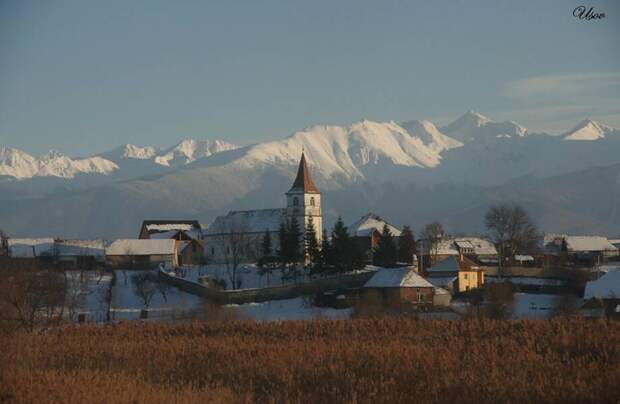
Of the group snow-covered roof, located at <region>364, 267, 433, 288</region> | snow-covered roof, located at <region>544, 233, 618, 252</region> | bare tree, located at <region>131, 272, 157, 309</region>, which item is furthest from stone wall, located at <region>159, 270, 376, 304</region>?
snow-covered roof, located at <region>544, 233, 618, 252</region>

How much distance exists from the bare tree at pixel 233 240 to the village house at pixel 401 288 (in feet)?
75.8

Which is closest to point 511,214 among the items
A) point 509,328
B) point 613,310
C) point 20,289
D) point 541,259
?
point 541,259

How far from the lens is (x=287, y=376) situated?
→ 2431 centimetres

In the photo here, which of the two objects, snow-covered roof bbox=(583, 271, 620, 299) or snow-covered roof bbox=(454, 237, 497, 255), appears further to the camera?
snow-covered roof bbox=(454, 237, 497, 255)

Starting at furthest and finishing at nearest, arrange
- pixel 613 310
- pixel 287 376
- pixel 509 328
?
pixel 613 310 < pixel 509 328 < pixel 287 376

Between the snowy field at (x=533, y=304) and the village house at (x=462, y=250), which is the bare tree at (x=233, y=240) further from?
the snowy field at (x=533, y=304)

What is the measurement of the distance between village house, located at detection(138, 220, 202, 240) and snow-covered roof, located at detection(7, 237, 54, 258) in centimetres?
1197

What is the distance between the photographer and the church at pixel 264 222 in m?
102

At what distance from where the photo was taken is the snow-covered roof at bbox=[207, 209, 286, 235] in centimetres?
10381

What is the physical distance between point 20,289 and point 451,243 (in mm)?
73264

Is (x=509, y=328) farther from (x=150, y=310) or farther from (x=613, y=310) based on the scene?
(x=150, y=310)

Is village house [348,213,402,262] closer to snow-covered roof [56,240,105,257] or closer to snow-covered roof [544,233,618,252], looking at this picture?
snow-covered roof [544,233,618,252]

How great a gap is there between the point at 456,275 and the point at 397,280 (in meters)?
10.0

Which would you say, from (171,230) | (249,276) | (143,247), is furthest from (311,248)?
(171,230)
